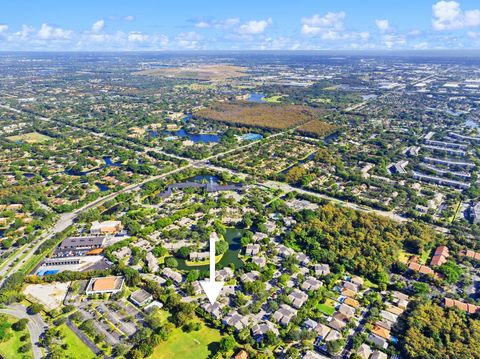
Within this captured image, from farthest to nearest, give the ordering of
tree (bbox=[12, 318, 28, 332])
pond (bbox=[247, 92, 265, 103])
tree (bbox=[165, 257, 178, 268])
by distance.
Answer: pond (bbox=[247, 92, 265, 103]) < tree (bbox=[165, 257, 178, 268]) < tree (bbox=[12, 318, 28, 332])

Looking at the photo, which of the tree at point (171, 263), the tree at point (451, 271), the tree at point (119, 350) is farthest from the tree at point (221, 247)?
the tree at point (451, 271)

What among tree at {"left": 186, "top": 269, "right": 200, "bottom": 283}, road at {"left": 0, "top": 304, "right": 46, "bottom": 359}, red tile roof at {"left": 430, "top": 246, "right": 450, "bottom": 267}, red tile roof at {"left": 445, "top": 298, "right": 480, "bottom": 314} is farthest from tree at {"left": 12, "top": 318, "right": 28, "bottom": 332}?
red tile roof at {"left": 430, "top": 246, "right": 450, "bottom": 267}

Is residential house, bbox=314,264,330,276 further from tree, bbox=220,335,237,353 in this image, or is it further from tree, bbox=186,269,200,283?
tree, bbox=220,335,237,353

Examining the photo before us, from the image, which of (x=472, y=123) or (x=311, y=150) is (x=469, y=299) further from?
(x=472, y=123)

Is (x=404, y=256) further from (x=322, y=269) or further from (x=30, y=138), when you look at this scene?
(x=30, y=138)

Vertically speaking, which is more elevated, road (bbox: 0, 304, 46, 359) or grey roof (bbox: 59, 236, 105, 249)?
grey roof (bbox: 59, 236, 105, 249)

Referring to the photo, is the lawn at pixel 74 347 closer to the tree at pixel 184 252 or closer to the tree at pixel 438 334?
the tree at pixel 184 252
